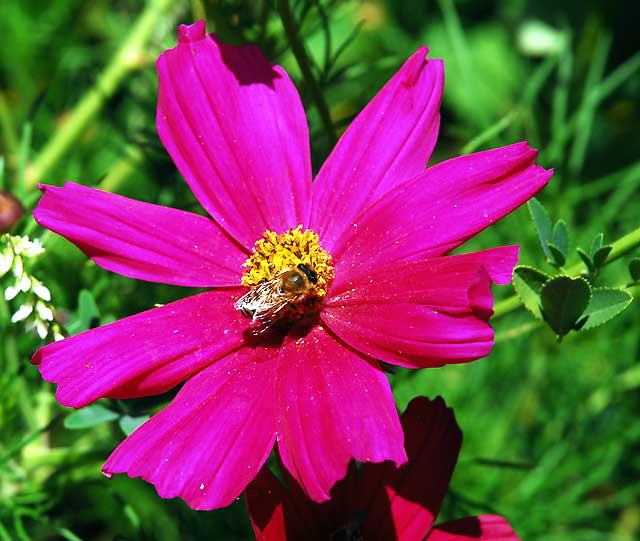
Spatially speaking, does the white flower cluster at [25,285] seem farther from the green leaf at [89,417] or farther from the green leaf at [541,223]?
the green leaf at [541,223]

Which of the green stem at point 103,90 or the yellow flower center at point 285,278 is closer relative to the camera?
the yellow flower center at point 285,278

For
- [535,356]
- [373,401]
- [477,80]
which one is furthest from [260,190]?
[477,80]

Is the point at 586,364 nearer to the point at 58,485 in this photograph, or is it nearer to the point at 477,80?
the point at 477,80

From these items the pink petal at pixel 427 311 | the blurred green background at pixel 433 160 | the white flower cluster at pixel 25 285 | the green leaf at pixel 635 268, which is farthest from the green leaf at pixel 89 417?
the green leaf at pixel 635 268

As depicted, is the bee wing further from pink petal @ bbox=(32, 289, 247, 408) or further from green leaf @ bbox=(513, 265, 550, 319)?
green leaf @ bbox=(513, 265, 550, 319)

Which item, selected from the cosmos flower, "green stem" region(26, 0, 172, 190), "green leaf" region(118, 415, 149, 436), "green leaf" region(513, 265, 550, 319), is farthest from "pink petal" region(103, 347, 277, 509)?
"green stem" region(26, 0, 172, 190)

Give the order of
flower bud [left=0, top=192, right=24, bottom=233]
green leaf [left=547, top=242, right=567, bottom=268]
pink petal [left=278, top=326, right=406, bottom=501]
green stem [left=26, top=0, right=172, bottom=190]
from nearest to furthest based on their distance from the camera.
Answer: pink petal [left=278, top=326, right=406, bottom=501] < green leaf [left=547, top=242, right=567, bottom=268] < flower bud [left=0, top=192, right=24, bottom=233] < green stem [left=26, top=0, right=172, bottom=190]
